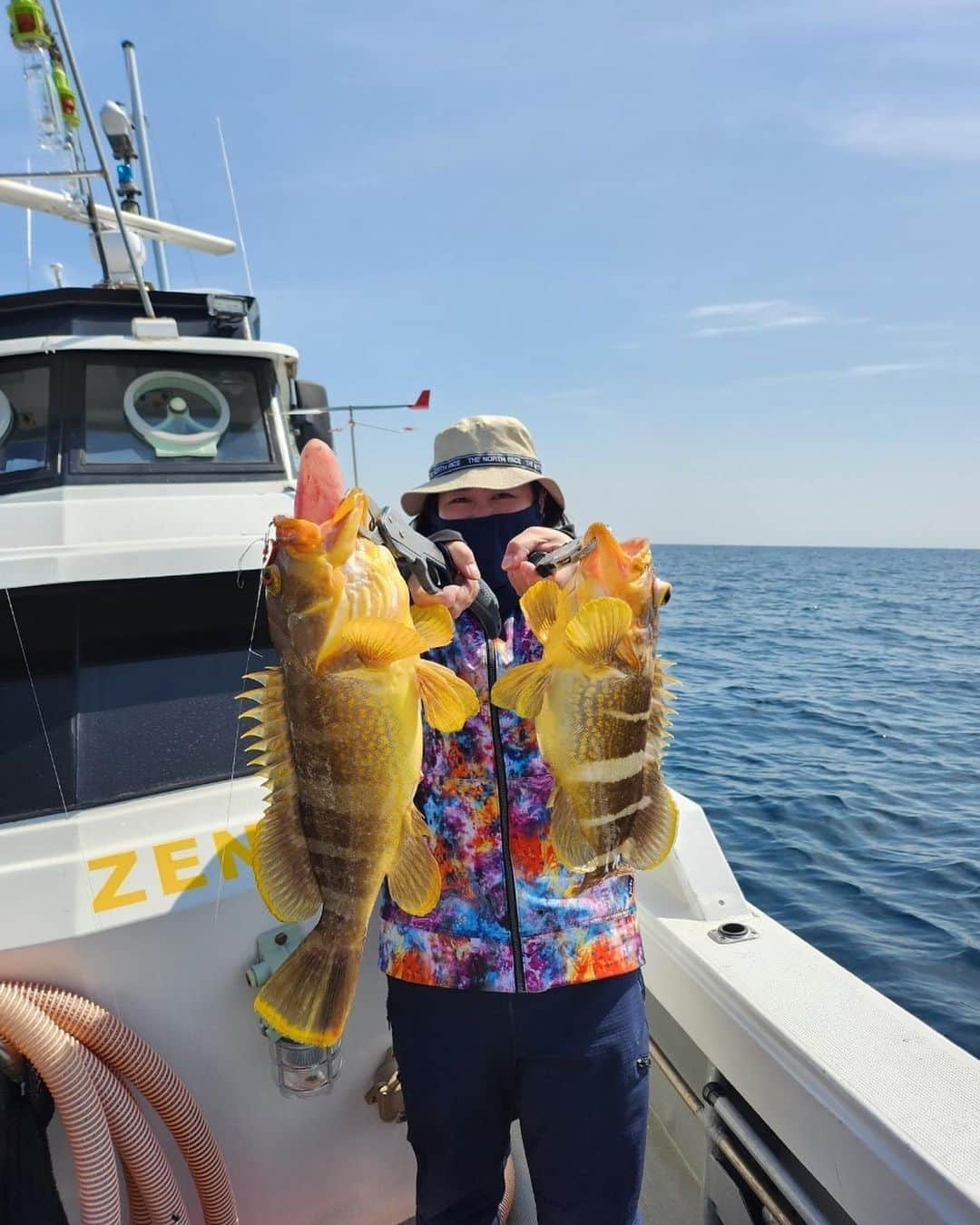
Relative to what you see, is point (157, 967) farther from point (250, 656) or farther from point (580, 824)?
point (580, 824)

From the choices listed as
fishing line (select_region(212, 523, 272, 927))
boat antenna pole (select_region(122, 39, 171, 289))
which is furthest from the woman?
Result: boat antenna pole (select_region(122, 39, 171, 289))

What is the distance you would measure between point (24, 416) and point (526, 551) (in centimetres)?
368

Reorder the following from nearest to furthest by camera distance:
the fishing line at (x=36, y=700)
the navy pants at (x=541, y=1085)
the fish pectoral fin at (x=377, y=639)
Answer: the fish pectoral fin at (x=377, y=639) < the navy pants at (x=541, y=1085) < the fishing line at (x=36, y=700)

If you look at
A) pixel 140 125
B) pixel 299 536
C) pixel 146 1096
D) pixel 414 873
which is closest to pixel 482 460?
pixel 299 536

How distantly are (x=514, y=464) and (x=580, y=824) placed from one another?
1.23 m

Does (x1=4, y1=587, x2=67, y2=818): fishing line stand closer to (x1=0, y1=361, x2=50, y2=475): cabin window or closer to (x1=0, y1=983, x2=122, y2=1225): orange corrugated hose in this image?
(x1=0, y1=983, x2=122, y2=1225): orange corrugated hose

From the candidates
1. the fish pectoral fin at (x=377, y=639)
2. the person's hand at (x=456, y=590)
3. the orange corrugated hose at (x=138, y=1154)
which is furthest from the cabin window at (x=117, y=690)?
the fish pectoral fin at (x=377, y=639)

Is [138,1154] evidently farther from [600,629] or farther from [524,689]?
[600,629]

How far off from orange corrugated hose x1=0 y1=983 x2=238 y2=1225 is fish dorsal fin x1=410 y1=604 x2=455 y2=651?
179 cm

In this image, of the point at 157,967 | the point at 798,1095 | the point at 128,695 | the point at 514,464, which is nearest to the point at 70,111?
the point at 128,695

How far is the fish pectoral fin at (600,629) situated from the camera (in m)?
1.97

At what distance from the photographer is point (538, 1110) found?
2336 mm

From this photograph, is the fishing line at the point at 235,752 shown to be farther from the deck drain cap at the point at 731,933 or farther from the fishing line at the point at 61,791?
the deck drain cap at the point at 731,933

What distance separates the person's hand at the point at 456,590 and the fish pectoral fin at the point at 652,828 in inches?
28.1
